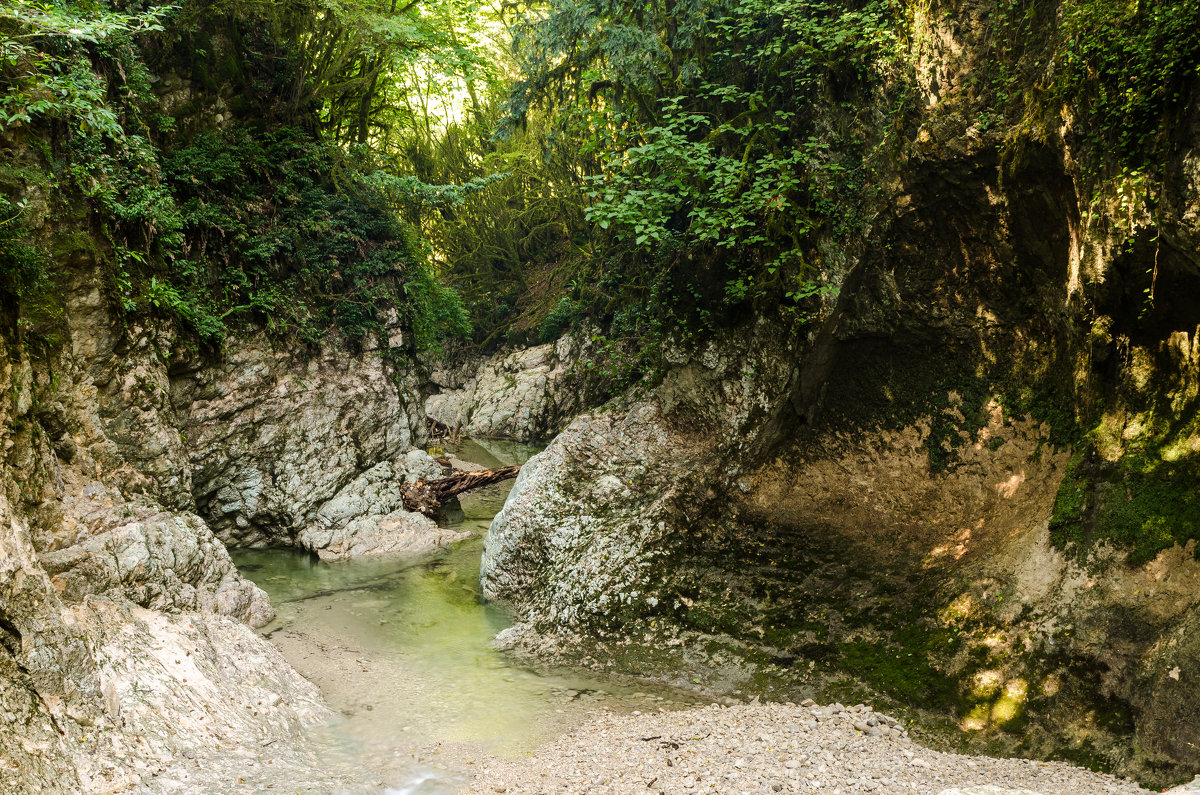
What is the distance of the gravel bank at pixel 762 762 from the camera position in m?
4.60

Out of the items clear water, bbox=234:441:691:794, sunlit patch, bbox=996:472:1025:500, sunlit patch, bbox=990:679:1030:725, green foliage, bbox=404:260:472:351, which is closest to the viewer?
sunlit patch, bbox=990:679:1030:725

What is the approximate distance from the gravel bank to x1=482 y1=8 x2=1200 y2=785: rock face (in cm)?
41

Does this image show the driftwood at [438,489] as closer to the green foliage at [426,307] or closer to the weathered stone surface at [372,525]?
the weathered stone surface at [372,525]

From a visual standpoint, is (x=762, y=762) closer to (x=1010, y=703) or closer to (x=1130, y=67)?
(x=1010, y=703)

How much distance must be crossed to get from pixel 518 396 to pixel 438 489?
7.73 meters

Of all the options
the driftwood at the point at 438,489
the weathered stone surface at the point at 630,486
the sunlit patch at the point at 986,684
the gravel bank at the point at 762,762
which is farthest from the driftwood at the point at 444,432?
the sunlit patch at the point at 986,684

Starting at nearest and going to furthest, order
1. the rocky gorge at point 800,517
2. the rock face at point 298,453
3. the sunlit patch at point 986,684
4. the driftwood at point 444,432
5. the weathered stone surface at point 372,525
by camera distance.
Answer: the rocky gorge at point 800,517 < the sunlit patch at point 986,684 < the rock face at point 298,453 < the weathered stone surface at point 372,525 < the driftwood at point 444,432

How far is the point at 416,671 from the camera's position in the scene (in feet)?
24.9

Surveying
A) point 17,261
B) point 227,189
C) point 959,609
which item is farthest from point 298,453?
point 959,609

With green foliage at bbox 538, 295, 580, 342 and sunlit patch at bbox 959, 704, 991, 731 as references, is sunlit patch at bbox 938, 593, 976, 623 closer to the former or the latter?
sunlit patch at bbox 959, 704, 991, 731

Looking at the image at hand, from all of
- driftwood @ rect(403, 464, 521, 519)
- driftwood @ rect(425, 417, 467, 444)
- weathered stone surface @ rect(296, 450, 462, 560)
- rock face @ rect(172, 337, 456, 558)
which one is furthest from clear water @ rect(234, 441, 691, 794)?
driftwood @ rect(425, 417, 467, 444)

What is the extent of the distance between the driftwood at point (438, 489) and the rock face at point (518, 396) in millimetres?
4477

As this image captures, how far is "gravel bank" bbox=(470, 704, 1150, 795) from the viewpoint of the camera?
4602 millimetres

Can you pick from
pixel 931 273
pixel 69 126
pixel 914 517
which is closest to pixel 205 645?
pixel 69 126
